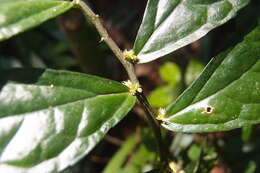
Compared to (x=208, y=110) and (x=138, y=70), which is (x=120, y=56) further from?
(x=138, y=70)

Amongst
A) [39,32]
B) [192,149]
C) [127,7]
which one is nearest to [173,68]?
[192,149]

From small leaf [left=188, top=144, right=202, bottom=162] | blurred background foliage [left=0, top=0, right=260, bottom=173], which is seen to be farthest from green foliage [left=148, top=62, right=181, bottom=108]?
small leaf [left=188, top=144, right=202, bottom=162]

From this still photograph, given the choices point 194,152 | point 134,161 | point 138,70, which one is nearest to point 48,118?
point 194,152

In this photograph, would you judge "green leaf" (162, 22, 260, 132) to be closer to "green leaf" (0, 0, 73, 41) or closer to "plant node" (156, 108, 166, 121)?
"plant node" (156, 108, 166, 121)

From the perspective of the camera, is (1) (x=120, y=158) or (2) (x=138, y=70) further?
(2) (x=138, y=70)

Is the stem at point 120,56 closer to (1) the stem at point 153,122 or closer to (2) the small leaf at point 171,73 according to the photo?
(1) the stem at point 153,122
